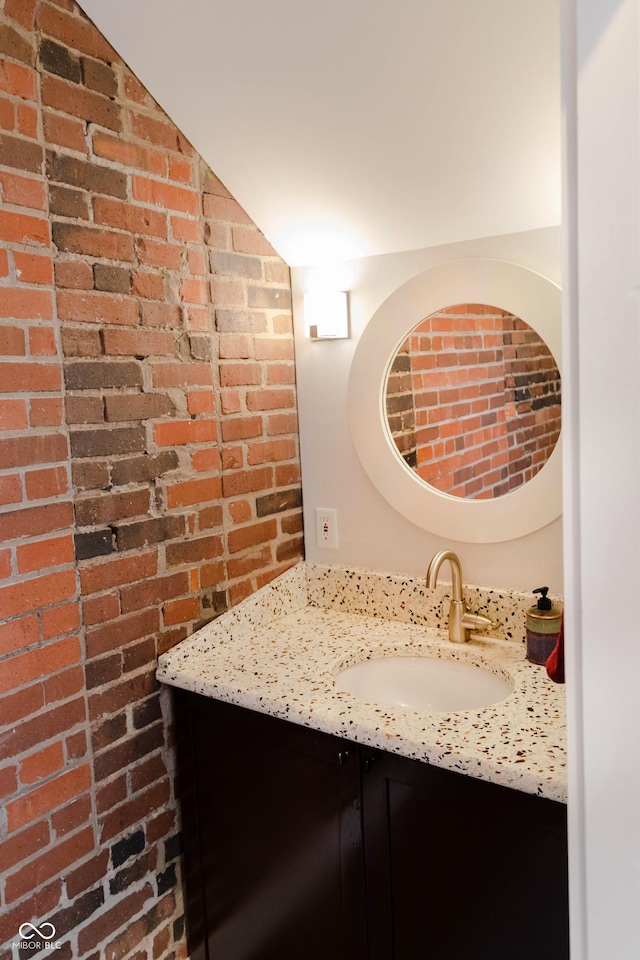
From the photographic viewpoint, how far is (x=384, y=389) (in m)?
1.95

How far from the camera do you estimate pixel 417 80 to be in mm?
1427

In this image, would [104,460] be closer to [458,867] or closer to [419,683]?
[419,683]

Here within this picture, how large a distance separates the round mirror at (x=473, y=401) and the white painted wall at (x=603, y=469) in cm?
101

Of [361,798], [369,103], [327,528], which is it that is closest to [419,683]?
[361,798]

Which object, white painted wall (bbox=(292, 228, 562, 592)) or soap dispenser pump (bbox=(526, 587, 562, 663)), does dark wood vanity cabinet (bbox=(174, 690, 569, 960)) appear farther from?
white painted wall (bbox=(292, 228, 562, 592))

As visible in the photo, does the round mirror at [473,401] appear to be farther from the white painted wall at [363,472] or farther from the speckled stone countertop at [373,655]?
the speckled stone countertop at [373,655]

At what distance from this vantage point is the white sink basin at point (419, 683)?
1721 millimetres

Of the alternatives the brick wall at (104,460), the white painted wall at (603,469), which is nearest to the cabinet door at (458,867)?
the white painted wall at (603,469)

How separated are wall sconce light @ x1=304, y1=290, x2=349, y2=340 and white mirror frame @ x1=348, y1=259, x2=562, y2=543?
0.08m

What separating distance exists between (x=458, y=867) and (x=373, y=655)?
58 cm

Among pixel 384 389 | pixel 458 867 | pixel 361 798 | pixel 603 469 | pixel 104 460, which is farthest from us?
pixel 384 389

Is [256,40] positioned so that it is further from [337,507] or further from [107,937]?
[107,937]

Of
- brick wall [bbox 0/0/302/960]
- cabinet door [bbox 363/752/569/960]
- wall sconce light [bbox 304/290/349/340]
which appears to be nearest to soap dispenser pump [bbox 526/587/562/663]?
cabinet door [bbox 363/752/569/960]

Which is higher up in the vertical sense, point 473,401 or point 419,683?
point 473,401
